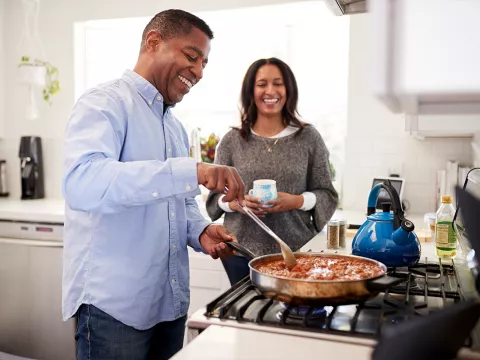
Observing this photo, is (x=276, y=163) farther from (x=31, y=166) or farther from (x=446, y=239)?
(x=31, y=166)

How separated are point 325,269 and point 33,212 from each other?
7.69ft

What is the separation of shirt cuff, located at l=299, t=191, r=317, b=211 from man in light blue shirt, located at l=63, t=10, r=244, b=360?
28.6 inches

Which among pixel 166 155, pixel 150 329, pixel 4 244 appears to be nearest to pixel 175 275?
pixel 150 329

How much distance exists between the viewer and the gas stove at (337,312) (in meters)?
1.09

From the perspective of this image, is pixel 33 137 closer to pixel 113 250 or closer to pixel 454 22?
pixel 113 250

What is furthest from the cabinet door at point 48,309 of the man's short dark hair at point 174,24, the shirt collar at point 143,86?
the man's short dark hair at point 174,24

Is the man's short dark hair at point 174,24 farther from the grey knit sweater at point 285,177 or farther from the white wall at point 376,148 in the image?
the white wall at point 376,148

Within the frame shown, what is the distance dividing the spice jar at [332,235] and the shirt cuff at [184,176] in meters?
0.78

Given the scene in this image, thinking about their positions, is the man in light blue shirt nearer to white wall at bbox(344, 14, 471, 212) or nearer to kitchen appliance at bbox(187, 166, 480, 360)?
kitchen appliance at bbox(187, 166, 480, 360)

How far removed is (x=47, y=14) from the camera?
3.82 meters

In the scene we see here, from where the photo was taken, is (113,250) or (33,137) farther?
(33,137)

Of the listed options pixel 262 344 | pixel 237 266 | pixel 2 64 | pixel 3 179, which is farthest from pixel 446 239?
pixel 2 64

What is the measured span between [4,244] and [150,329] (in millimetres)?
1997

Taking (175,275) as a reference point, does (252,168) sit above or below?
above
